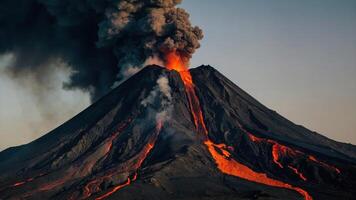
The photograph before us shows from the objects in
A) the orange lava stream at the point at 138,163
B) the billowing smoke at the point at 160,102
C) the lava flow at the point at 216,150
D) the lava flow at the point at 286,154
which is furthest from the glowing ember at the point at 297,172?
the billowing smoke at the point at 160,102

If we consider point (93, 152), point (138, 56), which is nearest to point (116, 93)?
point (138, 56)

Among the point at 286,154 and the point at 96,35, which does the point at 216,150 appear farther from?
the point at 96,35

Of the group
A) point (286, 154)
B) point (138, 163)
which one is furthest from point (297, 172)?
point (138, 163)

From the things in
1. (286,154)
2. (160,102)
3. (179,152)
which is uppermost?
(160,102)

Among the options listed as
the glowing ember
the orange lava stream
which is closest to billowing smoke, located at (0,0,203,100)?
the orange lava stream

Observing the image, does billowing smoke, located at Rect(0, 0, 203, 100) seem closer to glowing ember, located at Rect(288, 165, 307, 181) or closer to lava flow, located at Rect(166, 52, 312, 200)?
lava flow, located at Rect(166, 52, 312, 200)

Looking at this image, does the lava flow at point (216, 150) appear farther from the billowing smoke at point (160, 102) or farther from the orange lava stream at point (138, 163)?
the orange lava stream at point (138, 163)

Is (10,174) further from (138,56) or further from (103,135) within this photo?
(138,56)
